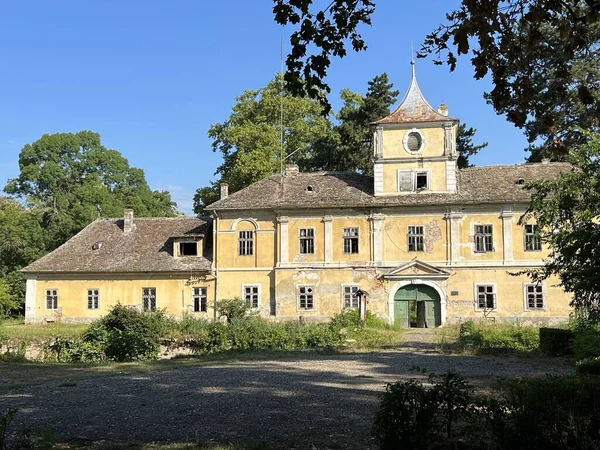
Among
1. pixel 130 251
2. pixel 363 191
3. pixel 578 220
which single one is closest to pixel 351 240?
pixel 363 191

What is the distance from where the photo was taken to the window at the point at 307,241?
32.6 m

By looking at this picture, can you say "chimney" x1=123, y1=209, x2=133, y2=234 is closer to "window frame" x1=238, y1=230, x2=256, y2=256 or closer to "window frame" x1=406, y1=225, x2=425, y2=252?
"window frame" x1=238, y1=230, x2=256, y2=256

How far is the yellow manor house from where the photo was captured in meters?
30.9

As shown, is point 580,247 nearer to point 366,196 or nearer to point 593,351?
point 593,351

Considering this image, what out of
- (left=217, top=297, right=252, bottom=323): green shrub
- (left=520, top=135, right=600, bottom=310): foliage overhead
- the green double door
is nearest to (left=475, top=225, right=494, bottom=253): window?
the green double door

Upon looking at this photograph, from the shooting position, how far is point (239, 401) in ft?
35.0

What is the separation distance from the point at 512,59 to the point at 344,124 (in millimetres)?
39027

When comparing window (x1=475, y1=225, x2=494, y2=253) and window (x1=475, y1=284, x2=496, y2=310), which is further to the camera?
window (x1=475, y1=225, x2=494, y2=253)

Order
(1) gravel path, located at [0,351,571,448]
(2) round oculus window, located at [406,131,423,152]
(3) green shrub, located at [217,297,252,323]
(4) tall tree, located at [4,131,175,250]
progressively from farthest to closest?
(4) tall tree, located at [4,131,175,250] → (2) round oculus window, located at [406,131,423,152] → (3) green shrub, located at [217,297,252,323] → (1) gravel path, located at [0,351,571,448]

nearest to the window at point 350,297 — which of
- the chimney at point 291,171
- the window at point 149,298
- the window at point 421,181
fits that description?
the window at point 421,181

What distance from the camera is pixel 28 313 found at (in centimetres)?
3469

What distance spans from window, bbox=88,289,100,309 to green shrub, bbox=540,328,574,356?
2411 cm

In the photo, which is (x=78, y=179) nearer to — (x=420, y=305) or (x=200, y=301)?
(x=200, y=301)

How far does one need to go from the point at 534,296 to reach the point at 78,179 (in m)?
39.6
